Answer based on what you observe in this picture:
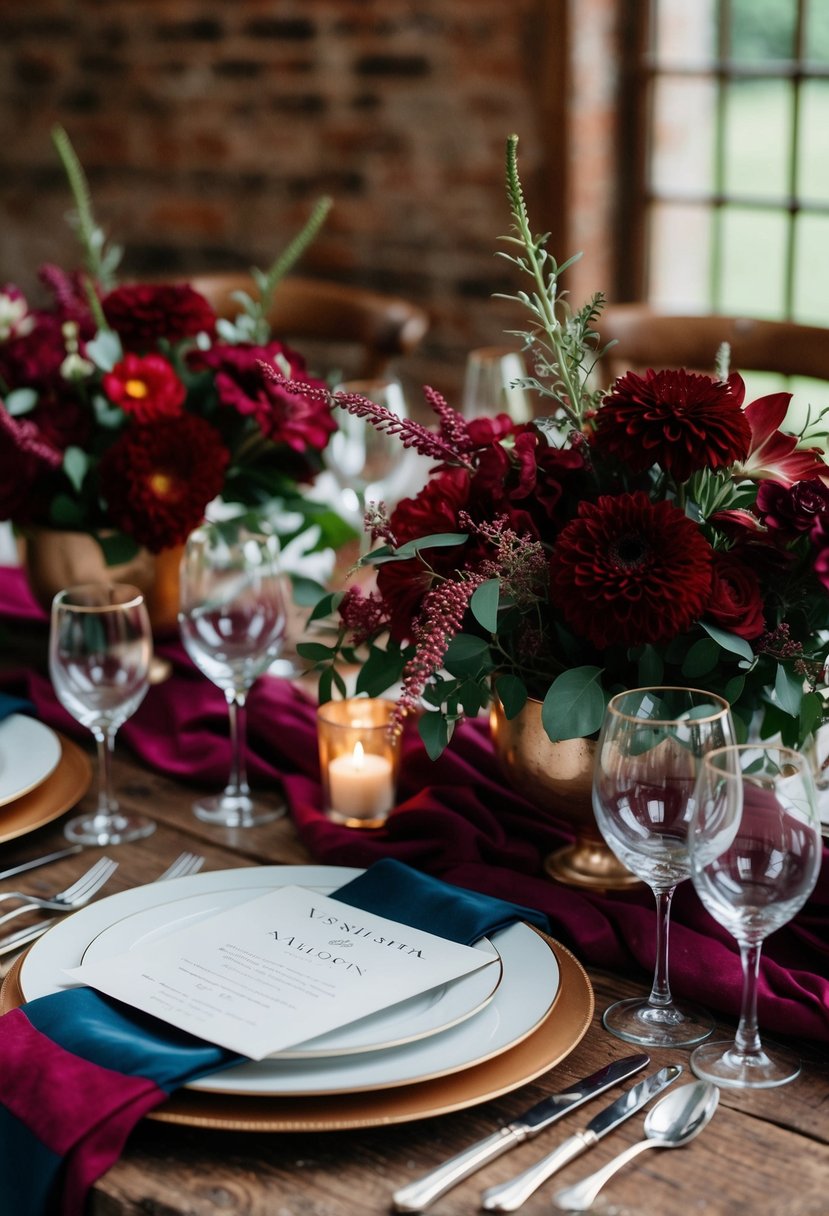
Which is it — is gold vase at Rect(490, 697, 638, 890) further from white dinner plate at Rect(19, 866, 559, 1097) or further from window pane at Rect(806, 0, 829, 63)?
window pane at Rect(806, 0, 829, 63)

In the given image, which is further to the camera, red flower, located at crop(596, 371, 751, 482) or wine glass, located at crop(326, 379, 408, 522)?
wine glass, located at crop(326, 379, 408, 522)

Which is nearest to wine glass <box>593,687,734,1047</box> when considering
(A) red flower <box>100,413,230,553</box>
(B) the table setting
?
(B) the table setting

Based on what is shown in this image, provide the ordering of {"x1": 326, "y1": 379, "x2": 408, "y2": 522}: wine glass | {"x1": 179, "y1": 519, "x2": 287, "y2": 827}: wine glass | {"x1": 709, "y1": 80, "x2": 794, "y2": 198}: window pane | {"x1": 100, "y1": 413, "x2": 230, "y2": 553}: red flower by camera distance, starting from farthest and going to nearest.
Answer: {"x1": 709, "y1": 80, "x2": 794, "y2": 198}: window pane, {"x1": 326, "y1": 379, "x2": 408, "y2": 522}: wine glass, {"x1": 100, "y1": 413, "x2": 230, "y2": 553}: red flower, {"x1": 179, "y1": 519, "x2": 287, "y2": 827}: wine glass

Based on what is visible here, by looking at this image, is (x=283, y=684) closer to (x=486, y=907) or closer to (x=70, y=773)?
(x=70, y=773)

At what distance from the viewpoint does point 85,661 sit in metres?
1.14

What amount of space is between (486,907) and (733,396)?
36 cm

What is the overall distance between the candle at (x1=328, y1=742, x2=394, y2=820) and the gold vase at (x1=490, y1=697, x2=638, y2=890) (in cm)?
13

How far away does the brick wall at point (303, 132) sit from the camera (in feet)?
9.75

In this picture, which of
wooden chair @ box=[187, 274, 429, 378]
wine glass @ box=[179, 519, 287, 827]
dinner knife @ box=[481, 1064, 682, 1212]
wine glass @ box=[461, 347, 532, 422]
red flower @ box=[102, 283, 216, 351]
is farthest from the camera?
wooden chair @ box=[187, 274, 429, 378]

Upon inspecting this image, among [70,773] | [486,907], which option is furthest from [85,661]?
[486,907]

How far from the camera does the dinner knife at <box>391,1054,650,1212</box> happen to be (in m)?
0.71

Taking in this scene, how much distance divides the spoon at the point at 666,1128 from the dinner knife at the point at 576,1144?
1cm

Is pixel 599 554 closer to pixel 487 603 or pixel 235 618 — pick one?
pixel 487 603

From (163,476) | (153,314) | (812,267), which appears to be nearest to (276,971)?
(163,476)
